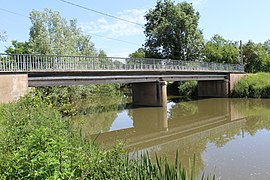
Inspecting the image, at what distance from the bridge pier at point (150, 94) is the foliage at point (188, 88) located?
11.9 meters

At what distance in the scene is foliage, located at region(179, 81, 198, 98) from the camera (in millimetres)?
36344

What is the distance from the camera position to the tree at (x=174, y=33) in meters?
40.8

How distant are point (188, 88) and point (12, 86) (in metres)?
27.0

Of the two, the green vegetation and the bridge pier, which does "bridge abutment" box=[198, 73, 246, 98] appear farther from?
the bridge pier

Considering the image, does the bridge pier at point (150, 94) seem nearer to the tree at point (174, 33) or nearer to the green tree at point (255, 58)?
the tree at point (174, 33)

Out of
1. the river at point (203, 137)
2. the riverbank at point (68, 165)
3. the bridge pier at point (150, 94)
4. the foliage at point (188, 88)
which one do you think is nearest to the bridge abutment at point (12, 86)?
the river at point (203, 137)

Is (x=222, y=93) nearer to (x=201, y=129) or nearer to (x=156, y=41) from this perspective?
(x=156, y=41)

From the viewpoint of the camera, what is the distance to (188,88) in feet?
122

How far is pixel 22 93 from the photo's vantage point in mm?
13836

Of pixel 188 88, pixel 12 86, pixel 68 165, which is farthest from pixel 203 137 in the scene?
pixel 188 88

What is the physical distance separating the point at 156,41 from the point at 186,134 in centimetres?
2991

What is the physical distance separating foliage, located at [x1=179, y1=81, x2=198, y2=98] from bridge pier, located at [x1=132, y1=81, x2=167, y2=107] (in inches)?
468

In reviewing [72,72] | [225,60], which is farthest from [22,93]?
Result: [225,60]

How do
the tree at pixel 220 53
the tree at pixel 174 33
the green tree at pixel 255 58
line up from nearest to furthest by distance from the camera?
1. the tree at pixel 174 33
2. the tree at pixel 220 53
3. the green tree at pixel 255 58
